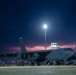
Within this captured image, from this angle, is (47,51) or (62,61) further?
(47,51)

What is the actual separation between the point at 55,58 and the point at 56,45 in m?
19.0

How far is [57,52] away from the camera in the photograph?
69.0 metres

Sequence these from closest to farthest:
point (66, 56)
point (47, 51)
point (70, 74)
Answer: point (70, 74), point (66, 56), point (47, 51)

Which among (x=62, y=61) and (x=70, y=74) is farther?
(x=62, y=61)

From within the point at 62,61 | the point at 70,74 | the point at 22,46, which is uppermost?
the point at 22,46

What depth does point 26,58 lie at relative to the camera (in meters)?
80.6

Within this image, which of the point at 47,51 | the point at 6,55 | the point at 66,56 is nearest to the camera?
the point at 66,56

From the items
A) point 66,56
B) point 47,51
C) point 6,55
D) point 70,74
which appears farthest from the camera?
point 6,55

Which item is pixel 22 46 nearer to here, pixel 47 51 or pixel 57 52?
pixel 47 51

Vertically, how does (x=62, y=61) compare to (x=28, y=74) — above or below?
above

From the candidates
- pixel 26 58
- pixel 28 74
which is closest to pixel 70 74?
pixel 28 74

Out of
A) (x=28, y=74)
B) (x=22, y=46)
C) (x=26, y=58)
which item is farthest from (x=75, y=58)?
(x=28, y=74)

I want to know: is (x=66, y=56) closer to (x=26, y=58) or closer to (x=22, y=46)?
(x=26, y=58)

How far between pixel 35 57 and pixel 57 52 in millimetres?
11049
